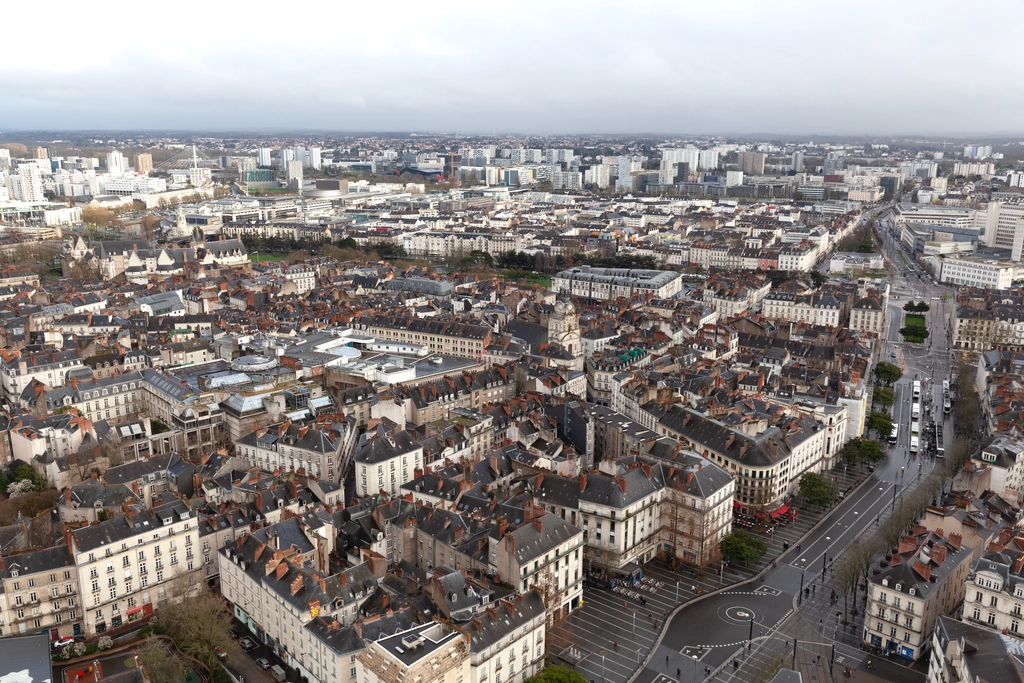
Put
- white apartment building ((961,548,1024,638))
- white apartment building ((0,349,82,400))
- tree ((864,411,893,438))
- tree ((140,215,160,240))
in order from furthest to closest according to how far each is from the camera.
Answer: tree ((140,215,160,240)), white apartment building ((0,349,82,400)), tree ((864,411,893,438)), white apartment building ((961,548,1024,638))

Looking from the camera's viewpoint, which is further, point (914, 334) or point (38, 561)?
point (914, 334)

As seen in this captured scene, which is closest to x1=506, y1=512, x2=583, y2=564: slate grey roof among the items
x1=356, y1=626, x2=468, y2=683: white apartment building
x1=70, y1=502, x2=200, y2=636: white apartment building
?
x1=356, y1=626, x2=468, y2=683: white apartment building

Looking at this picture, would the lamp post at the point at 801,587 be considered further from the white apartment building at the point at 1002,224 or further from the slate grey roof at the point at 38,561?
the white apartment building at the point at 1002,224

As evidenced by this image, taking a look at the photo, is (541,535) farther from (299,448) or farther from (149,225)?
(149,225)

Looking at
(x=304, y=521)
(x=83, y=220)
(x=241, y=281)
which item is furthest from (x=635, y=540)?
(x=83, y=220)

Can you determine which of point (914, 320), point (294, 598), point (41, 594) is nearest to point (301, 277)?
point (914, 320)

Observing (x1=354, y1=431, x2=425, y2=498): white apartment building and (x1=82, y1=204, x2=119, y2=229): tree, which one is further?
(x1=82, y1=204, x2=119, y2=229): tree

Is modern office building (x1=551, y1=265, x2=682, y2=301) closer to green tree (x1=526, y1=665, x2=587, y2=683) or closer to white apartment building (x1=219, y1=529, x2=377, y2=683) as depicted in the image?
white apartment building (x1=219, y1=529, x2=377, y2=683)

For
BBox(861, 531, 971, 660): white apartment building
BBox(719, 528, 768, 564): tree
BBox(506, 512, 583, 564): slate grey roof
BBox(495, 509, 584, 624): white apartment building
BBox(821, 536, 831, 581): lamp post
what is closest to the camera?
BBox(861, 531, 971, 660): white apartment building
